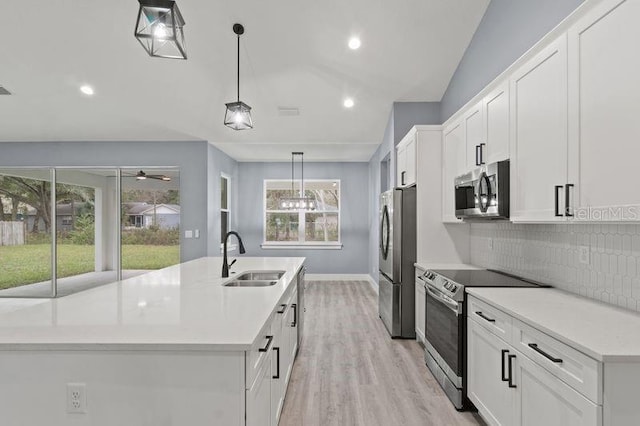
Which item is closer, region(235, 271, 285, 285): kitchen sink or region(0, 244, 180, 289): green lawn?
region(235, 271, 285, 285): kitchen sink

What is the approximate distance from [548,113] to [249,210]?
6762 millimetres

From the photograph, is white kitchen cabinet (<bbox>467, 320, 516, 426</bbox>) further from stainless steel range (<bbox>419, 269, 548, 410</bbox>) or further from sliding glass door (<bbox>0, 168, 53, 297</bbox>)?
sliding glass door (<bbox>0, 168, 53, 297</bbox>)

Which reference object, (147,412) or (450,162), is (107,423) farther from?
(450,162)

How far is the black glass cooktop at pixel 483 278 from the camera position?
2570mm

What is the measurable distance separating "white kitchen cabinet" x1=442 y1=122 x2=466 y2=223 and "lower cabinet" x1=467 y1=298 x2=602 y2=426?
1.50 metres

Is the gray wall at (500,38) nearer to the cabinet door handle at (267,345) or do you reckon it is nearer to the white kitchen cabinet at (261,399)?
the cabinet door handle at (267,345)

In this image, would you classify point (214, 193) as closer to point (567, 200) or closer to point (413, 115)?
point (413, 115)

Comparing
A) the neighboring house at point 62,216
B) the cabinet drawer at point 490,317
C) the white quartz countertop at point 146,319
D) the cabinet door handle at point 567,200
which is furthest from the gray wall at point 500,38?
the neighboring house at point 62,216

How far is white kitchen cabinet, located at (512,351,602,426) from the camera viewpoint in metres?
1.39

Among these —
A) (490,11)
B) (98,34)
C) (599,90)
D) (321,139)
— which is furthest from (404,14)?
(98,34)

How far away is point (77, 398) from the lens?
135cm

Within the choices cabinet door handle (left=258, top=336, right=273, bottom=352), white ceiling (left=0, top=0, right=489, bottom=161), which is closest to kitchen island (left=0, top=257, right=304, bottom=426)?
cabinet door handle (left=258, top=336, right=273, bottom=352)

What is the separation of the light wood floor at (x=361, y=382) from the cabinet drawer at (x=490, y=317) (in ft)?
2.46

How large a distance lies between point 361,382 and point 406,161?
101 inches
